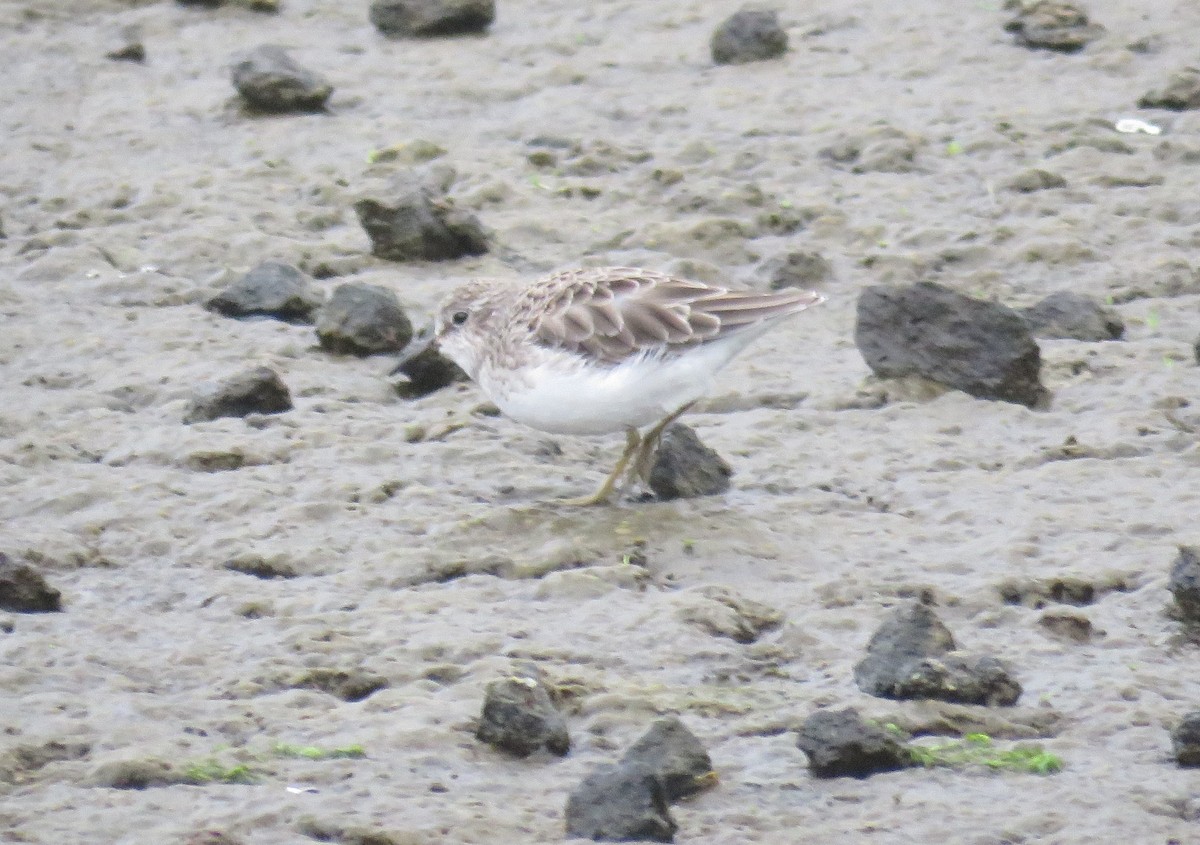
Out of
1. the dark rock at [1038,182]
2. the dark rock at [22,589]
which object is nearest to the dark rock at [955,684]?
the dark rock at [22,589]

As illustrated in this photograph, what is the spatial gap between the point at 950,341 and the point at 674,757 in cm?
351

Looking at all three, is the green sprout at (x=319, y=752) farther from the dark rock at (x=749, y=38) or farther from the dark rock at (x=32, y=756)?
the dark rock at (x=749, y=38)

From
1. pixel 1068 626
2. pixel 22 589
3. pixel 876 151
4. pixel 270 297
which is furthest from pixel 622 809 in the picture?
pixel 876 151

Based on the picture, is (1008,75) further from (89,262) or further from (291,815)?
(291,815)

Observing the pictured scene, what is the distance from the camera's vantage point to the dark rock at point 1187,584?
20.0ft

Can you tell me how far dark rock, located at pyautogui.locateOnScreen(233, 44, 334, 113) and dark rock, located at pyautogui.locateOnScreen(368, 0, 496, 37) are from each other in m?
1.12

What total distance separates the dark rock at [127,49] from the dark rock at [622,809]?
860 cm

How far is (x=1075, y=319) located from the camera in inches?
342

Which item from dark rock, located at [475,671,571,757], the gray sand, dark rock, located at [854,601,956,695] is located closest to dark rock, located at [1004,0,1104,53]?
the gray sand

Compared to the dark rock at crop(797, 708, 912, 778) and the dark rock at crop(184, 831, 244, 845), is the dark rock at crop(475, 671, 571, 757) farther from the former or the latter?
the dark rock at crop(184, 831, 244, 845)

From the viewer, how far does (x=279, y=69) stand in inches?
455

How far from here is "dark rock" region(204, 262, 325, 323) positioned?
29.9ft

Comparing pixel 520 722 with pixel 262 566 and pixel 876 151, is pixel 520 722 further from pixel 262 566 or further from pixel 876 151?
pixel 876 151

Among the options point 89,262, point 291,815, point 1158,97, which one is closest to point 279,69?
point 89,262
